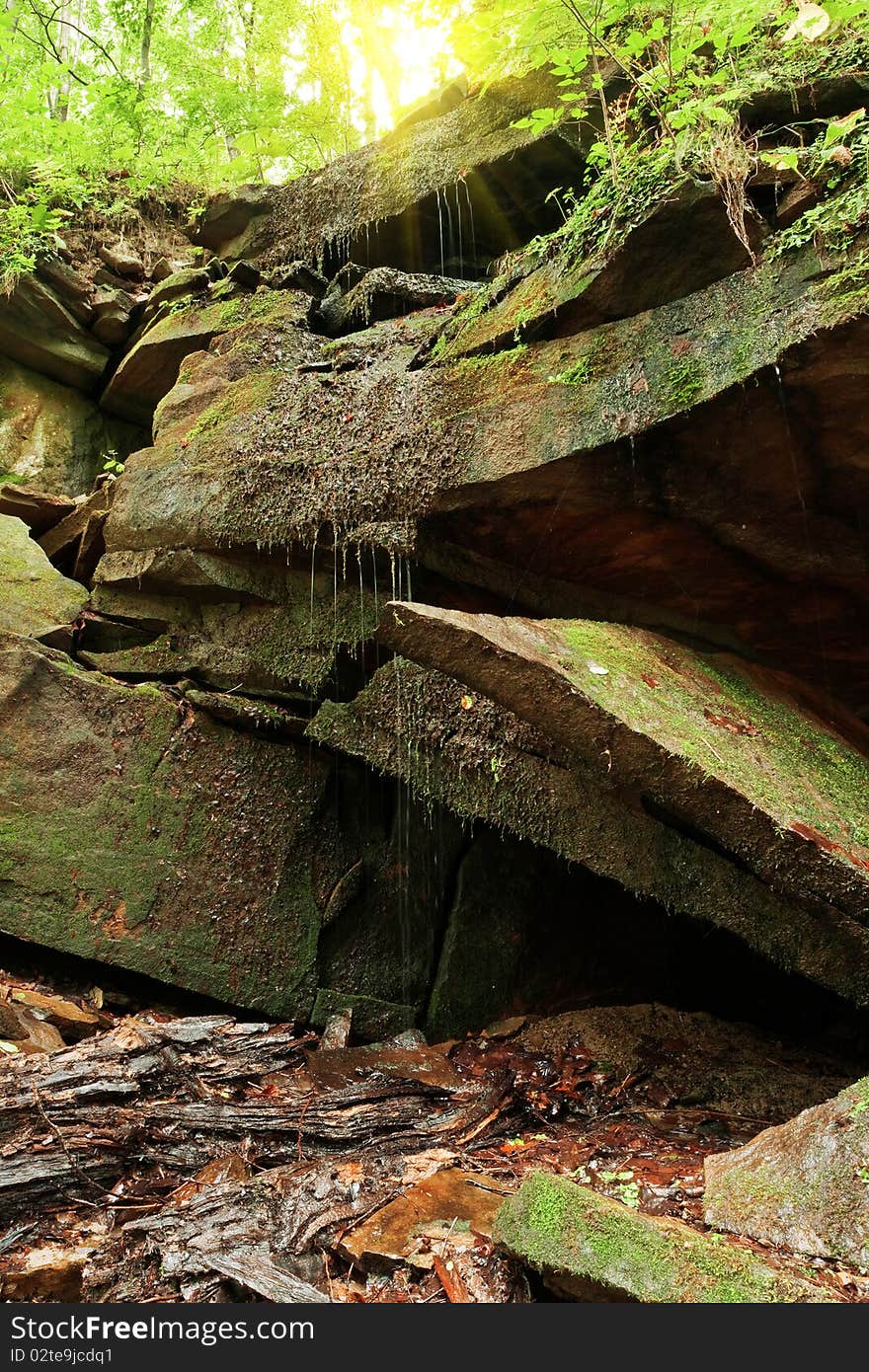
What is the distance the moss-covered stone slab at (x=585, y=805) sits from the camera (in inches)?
182

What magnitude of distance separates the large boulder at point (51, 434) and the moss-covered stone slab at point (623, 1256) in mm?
10116

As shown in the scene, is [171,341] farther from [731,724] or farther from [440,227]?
[731,724]

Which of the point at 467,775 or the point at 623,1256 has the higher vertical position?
the point at 467,775

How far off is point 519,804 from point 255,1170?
8.66ft

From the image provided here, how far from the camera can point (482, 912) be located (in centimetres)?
665

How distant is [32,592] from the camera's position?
742 cm

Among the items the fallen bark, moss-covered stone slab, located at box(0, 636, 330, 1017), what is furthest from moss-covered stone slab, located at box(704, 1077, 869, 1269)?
moss-covered stone slab, located at box(0, 636, 330, 1017)

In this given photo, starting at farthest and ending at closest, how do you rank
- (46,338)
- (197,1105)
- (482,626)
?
(46,338) < (197,1105) < (482,626)

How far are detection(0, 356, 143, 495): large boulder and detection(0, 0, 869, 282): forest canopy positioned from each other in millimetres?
1405

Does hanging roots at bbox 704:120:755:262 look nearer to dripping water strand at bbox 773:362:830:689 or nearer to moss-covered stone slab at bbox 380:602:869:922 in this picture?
dripping water strand at bbox 773:362:830:689

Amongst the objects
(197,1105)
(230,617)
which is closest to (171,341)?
(230,617)

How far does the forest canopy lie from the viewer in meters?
4.84

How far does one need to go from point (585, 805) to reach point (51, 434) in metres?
9.14

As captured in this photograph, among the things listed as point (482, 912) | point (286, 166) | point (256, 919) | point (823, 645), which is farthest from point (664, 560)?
point (286, 166)
